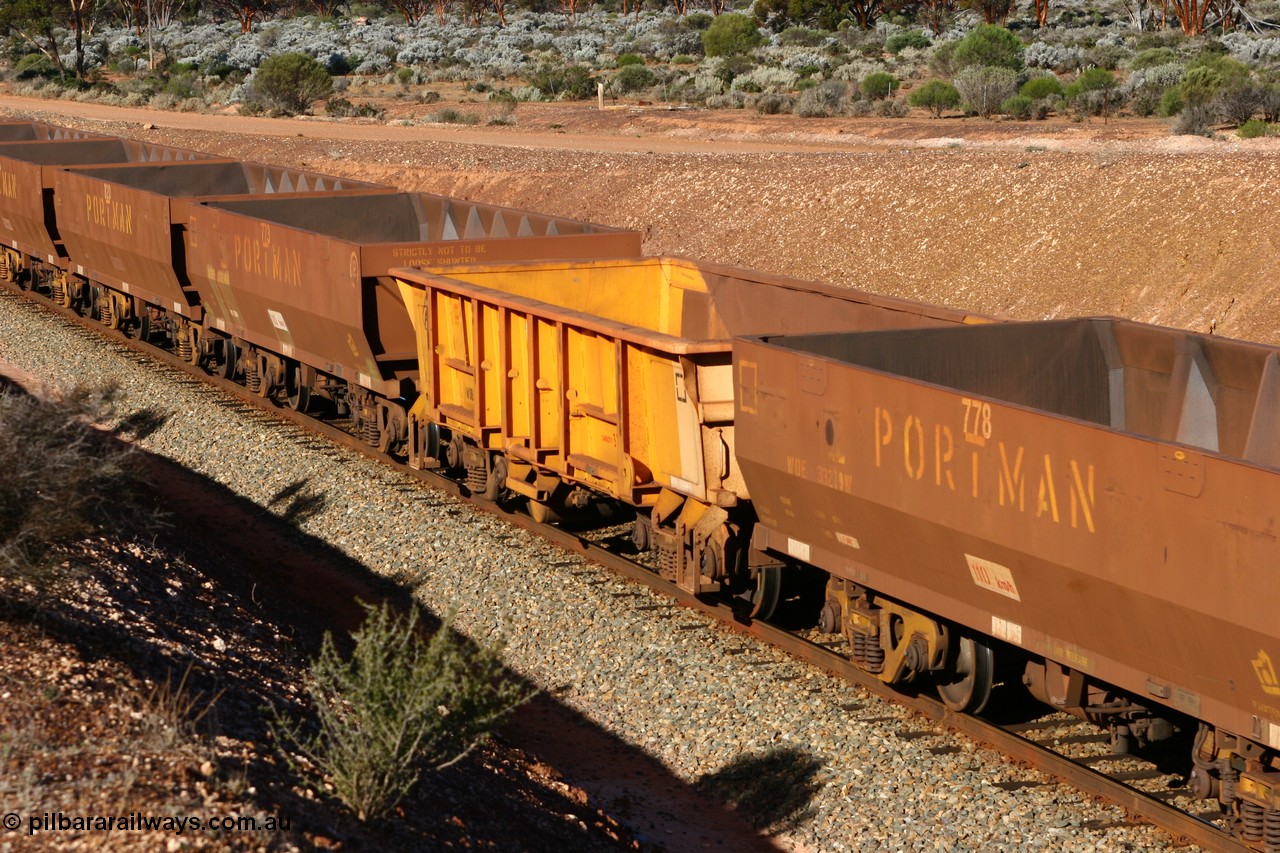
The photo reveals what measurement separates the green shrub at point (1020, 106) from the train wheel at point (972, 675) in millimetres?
39036

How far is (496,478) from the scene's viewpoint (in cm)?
1412

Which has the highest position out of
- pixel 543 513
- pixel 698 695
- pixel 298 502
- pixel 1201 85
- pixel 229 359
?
pixel 1201 85

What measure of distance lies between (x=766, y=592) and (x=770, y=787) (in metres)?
2.37

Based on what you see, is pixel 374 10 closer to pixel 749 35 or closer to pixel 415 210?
pixel 749 35

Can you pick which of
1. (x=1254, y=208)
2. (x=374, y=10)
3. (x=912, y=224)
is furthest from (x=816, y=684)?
(x=374, y=10)

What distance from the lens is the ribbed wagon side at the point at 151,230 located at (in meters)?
19.9

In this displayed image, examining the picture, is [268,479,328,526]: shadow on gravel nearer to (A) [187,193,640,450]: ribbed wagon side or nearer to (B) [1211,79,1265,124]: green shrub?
(A) [187,193,640,450]: ribbed wagon side

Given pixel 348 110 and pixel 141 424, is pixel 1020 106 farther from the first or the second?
pixel 141 424

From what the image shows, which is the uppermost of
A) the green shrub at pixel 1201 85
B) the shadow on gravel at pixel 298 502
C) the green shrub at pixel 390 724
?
the green shrub at pixel 1201 85

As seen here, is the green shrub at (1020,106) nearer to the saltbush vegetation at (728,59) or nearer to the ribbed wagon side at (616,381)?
the saltbush vegetation at (728,59)

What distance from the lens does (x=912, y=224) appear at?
25.3 m

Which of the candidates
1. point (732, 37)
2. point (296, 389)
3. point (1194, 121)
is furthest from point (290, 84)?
point (296, 389)

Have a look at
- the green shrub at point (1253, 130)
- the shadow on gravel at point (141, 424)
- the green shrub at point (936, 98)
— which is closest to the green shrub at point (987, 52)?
the green shrub at point (936, 98)

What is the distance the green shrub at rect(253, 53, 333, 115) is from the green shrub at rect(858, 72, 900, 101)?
23.5 metres
